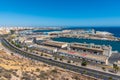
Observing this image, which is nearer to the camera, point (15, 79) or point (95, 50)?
point (15, 79)

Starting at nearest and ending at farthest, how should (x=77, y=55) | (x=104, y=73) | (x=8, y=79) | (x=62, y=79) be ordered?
(x=8, y=79) → (x=62, y=79) → (x=104, y=73) → (x=77, y=55)

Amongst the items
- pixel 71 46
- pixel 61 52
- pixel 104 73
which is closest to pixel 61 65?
pixel 104 73

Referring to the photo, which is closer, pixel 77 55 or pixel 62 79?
pixel 62 79

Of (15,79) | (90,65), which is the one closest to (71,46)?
(90,65)

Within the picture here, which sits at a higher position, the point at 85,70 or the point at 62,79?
the point at 62,79

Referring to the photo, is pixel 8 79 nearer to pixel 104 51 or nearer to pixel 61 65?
pixel 61 65

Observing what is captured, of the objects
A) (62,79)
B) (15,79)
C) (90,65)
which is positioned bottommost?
(90,65)

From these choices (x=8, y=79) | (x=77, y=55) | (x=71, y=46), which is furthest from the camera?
(x=71, y=46)

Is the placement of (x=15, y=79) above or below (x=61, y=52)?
above

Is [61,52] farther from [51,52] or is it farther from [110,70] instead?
[110,70]
